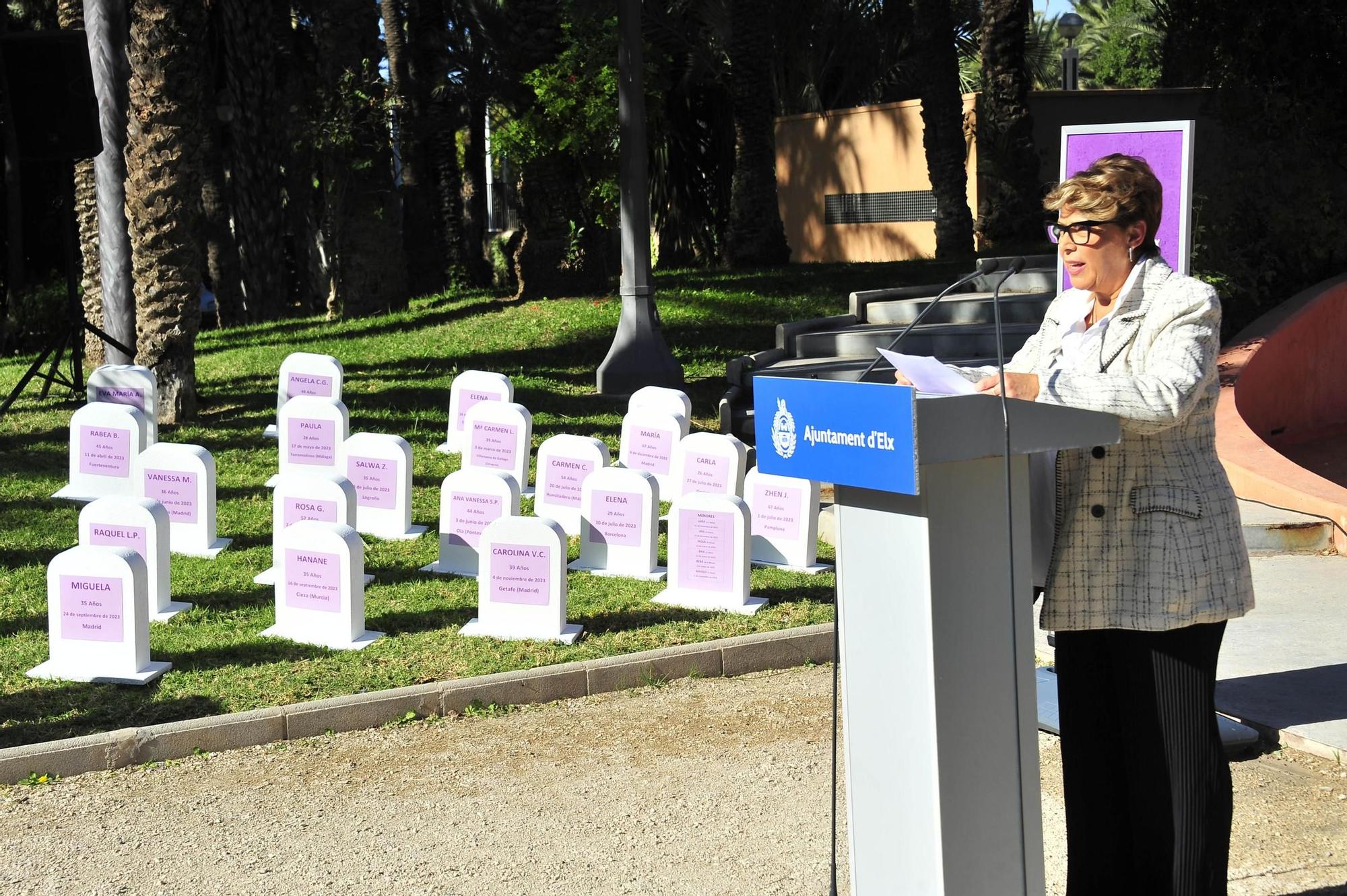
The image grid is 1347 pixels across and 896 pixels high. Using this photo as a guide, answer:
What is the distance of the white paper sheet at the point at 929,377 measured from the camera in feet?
8.71

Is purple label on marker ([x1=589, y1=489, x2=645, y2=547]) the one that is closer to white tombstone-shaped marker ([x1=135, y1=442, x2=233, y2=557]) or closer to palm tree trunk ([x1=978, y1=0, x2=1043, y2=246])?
white tombstone-shaped marker ([x1=135, y1=442, x2=233, y2=557])

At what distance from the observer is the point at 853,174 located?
24250mm

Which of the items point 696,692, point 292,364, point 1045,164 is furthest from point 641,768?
point 1045,164

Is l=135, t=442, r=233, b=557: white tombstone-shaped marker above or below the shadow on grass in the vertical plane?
above

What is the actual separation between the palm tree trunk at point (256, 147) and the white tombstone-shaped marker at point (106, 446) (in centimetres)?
1489

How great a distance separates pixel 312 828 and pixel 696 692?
5.72ft

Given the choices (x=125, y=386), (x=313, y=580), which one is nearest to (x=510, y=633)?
(x=313, y=580)

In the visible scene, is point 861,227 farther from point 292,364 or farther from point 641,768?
point 641,768

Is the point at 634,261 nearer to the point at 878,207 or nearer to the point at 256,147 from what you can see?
the point at 878,207

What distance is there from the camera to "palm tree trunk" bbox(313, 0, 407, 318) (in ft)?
52.6

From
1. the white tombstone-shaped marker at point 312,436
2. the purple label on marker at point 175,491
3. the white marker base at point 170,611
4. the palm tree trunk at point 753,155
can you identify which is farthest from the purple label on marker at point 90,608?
the palm tree trunk at point 753,155

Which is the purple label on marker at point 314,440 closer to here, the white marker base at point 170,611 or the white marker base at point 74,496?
the white marker base at point 74,496

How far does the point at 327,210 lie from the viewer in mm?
25750

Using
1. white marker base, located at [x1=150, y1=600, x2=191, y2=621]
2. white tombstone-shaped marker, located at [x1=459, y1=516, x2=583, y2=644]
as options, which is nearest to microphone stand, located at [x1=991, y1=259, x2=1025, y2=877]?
white tombstone-shaped marker, located at [x1=459, y1=516, x2=583, y2=644]
